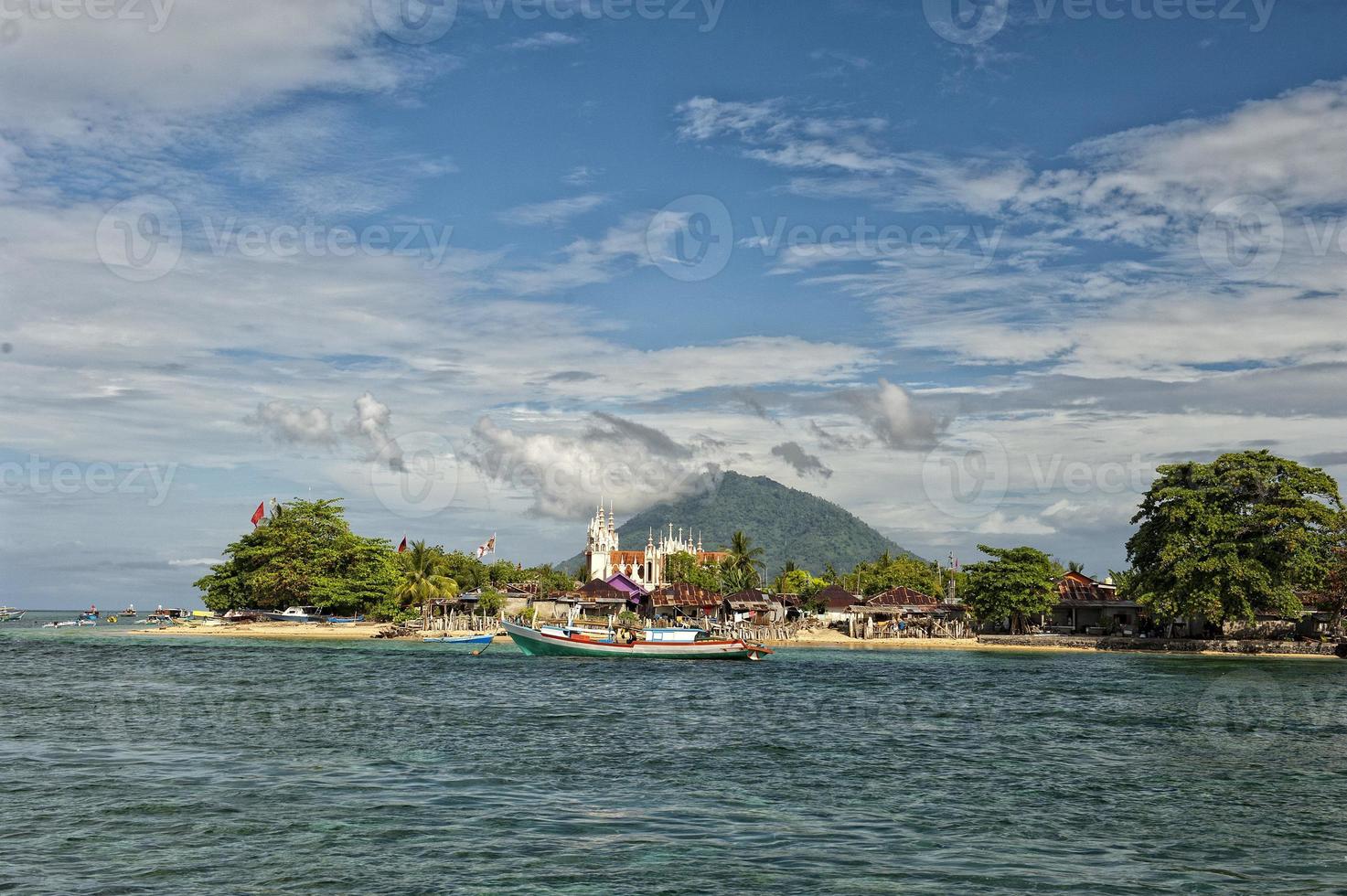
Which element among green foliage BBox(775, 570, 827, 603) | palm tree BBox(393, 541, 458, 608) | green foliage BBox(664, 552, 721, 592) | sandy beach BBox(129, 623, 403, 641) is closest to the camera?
sandy beach BBox(129, 623, 403, 641)

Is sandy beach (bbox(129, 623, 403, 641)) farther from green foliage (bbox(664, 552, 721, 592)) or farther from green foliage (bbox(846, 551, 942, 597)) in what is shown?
green foliage (bbox(846, 551, 942, 597))

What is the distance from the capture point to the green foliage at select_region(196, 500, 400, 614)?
101000 millimetres

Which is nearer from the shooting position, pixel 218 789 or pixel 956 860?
pixel 956 860

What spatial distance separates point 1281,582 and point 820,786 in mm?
61083

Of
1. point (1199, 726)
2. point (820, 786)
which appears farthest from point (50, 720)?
point (1199, 726)

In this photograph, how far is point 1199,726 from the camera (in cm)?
3359

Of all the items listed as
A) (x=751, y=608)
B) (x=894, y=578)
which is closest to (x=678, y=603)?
(x=751, y=608)

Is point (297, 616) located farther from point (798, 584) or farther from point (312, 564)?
point (798, 584)

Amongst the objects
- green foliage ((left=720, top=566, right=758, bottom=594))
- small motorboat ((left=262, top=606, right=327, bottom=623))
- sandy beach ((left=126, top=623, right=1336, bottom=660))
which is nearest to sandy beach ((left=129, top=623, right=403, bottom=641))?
sandy beach ((left=126, top=623, right=1336, bottom=660))

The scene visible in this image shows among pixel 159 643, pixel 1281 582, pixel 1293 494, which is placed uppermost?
Result: pixel 1293 494

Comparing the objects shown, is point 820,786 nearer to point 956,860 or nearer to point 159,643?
point 956,860

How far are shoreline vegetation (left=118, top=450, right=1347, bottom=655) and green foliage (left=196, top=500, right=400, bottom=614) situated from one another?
0.61ft

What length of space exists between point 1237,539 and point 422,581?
71.9 m

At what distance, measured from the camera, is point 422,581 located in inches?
4210
